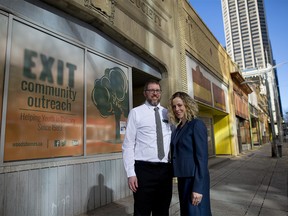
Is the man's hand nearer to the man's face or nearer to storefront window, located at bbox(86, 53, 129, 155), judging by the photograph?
the man's face

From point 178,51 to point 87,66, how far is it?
4493 millimetres

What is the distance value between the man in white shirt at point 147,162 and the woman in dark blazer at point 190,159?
200mm

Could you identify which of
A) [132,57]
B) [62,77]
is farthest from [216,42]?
[62,77]

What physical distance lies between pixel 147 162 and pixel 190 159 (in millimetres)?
492

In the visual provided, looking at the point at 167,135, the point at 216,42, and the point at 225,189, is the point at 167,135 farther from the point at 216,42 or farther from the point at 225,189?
the point at 216,42

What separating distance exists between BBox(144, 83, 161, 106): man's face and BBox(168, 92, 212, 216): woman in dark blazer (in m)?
0.30

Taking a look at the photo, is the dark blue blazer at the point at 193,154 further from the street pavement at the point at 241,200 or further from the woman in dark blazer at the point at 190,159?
the street pavement at the point at 241,200

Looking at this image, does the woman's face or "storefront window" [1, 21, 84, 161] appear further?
"storefront window" [1, 21, 84, 161]

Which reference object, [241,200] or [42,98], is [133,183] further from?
[241,200]

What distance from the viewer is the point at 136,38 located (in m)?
6.20

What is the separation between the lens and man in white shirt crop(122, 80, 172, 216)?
2426 mm

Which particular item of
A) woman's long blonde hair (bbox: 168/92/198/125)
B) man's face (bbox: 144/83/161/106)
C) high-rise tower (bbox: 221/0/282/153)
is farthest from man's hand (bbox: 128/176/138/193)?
high-rise tower (bbox: 221/0/282/153)

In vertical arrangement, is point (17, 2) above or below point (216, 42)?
below

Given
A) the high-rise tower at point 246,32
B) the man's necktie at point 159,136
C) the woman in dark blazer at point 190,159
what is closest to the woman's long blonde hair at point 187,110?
the woman in dark blazer at point 190,159
